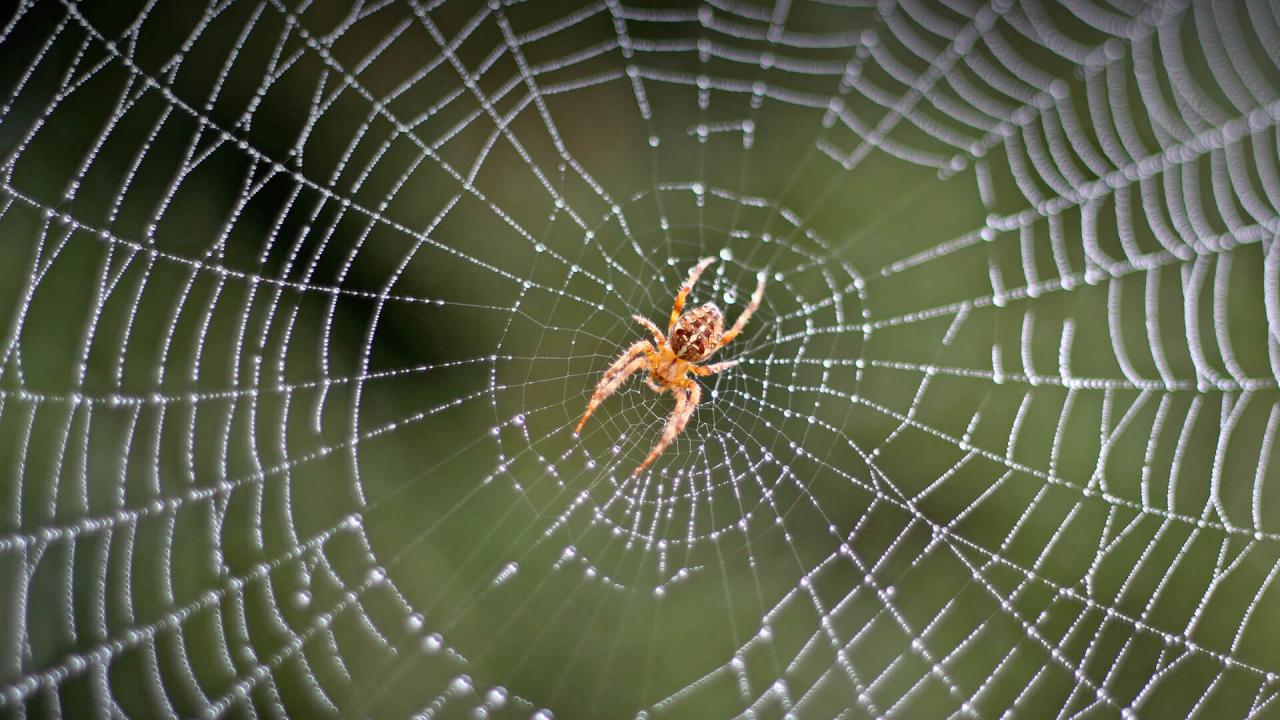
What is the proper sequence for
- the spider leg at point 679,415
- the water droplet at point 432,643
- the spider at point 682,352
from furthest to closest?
1. the water droplet at point 432,643
2. the spider at point 682,352
3. the spider leg at point 679,415

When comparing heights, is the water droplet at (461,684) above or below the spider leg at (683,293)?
below

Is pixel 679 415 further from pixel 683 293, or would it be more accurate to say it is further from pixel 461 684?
pixel 461 684

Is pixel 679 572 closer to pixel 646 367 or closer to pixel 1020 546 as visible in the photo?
pixel 646 367

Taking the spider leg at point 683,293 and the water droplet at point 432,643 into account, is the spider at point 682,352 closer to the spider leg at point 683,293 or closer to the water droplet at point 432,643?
the spider leg at point 683,293

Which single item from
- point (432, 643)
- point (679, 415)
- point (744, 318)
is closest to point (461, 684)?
point (432, 643)

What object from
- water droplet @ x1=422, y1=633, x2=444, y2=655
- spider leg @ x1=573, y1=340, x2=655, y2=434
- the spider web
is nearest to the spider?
spider leg @ x1=573, y1=340, x2=655, y2=434

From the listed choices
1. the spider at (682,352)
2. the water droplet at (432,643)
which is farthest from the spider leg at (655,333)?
the water droplet at (432,643)

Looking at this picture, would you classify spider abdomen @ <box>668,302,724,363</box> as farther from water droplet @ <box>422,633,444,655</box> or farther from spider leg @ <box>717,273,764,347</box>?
water droplet @ <box>422,633,444,655</box>
